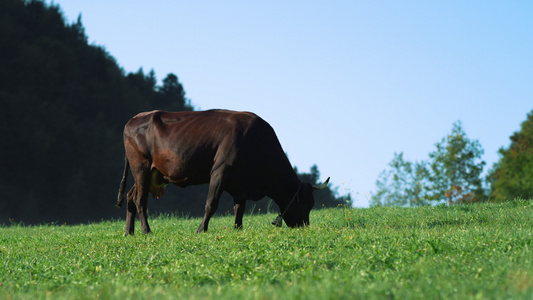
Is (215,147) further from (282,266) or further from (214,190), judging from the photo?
(282,266)

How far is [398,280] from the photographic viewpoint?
21.5 feet

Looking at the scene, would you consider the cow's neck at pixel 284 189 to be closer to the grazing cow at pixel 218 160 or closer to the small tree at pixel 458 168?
the grazing cow at pixel 218 160

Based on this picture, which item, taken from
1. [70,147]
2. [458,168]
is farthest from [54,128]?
[458,168]

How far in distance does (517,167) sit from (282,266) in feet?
155

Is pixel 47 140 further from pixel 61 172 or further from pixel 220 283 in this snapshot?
pixel 220 283

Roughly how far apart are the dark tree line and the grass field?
103 feet

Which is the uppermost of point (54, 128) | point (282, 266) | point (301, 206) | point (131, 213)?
point (54, 128)

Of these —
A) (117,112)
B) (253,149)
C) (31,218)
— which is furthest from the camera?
(117,112)

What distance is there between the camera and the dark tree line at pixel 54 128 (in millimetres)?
41344

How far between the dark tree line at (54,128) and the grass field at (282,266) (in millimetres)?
31533

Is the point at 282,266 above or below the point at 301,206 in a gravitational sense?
below

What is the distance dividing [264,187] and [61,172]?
33497 millimetres

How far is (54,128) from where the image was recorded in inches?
1708

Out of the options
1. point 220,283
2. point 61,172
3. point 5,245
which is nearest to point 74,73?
point 61,172
